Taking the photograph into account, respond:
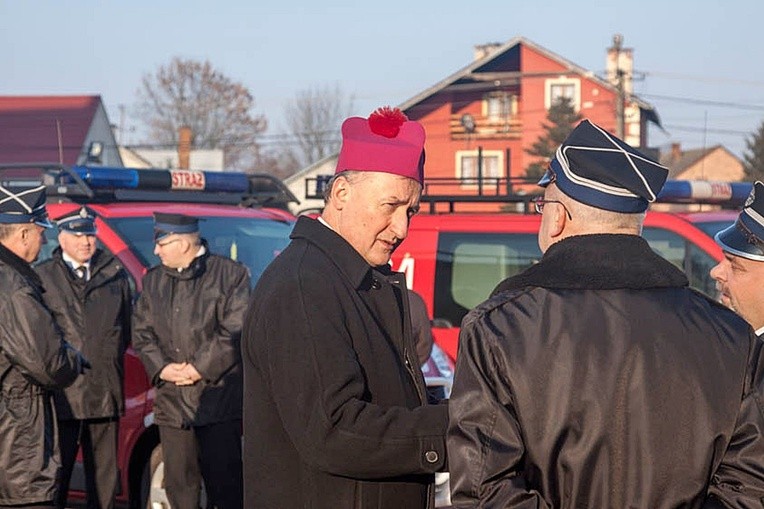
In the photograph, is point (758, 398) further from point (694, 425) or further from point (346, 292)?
point (346, 292)

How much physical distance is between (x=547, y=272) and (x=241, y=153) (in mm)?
66005

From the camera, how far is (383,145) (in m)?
3.69

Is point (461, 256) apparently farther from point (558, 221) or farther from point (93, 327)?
point (558, 221)

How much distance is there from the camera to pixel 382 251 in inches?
149

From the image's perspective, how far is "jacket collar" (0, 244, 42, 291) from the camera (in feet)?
19.5

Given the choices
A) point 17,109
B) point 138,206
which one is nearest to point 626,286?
point 138,206

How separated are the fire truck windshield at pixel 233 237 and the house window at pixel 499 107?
37896mm

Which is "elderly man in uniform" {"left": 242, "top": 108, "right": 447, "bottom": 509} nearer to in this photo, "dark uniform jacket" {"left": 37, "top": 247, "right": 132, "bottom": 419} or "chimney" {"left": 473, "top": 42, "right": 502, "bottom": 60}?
"dark uniform jacket" {"left": 37, "top": 247, "right": 132, "bottom": 419}

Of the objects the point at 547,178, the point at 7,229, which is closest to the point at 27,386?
the point at 7,229

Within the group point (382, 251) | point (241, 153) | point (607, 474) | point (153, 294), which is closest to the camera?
point (607, 474)

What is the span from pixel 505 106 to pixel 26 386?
137 feet

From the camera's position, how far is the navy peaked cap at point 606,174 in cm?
299

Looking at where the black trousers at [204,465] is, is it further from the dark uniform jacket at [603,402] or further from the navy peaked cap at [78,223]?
the dark uniform jacket at [603,402]

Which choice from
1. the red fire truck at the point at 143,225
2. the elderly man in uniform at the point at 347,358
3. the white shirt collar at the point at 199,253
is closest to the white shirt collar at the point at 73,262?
the red fire truck at the point at 143,225
